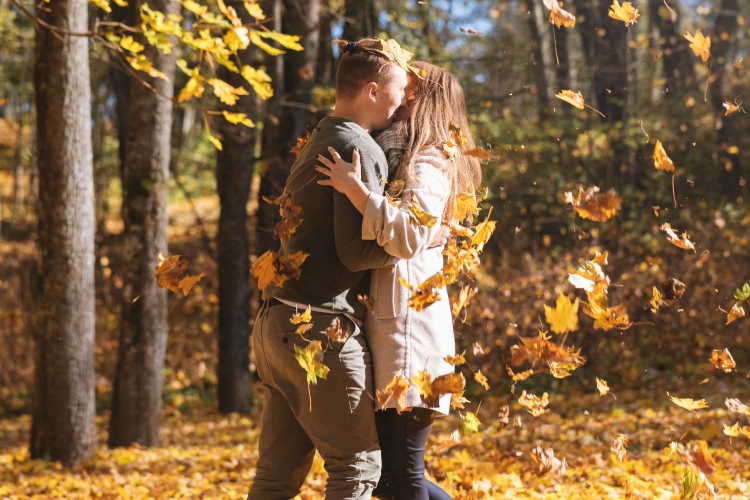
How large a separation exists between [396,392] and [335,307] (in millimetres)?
323

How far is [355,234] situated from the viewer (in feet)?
7.72

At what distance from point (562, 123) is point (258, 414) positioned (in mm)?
5676

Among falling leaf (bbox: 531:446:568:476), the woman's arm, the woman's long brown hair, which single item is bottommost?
falling leaf (bbox: 531:446:568:476)

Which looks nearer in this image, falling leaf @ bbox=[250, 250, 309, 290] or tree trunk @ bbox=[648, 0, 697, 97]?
falling leaf @ bbox=[250, 250, 309, 290]

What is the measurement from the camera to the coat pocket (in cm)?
247

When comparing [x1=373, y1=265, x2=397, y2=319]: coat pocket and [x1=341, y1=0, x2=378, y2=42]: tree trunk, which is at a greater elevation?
[x1=341, y1=0, x2=378, y2=42]: tree trunk

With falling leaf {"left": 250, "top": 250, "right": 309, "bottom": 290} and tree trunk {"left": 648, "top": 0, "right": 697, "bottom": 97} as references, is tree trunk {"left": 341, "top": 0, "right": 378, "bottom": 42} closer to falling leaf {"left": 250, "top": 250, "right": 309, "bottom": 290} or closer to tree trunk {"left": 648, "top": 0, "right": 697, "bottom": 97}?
tree trunk {"left": 648, "top": 0, "right": 697, "bottom": 97}

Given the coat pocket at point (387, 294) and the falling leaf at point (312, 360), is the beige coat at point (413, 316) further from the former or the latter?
the falling leaf at point (312, 360)

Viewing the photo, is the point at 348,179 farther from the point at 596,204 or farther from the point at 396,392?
the point at 596,204

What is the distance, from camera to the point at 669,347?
8.01 meters

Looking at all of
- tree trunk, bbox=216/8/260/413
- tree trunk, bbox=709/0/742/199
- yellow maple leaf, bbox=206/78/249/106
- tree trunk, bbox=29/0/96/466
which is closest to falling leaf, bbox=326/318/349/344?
yellow maple leaf, bbox=206/78/249/106

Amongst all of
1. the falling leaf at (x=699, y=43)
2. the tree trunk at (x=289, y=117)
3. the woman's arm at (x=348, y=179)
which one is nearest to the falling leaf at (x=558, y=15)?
the falling leaf at (x=699, y=43)

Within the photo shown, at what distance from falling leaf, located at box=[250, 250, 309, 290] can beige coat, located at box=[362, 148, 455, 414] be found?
10.1 inches

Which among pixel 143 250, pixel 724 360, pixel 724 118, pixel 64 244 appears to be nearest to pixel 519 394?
pixel 143 250
